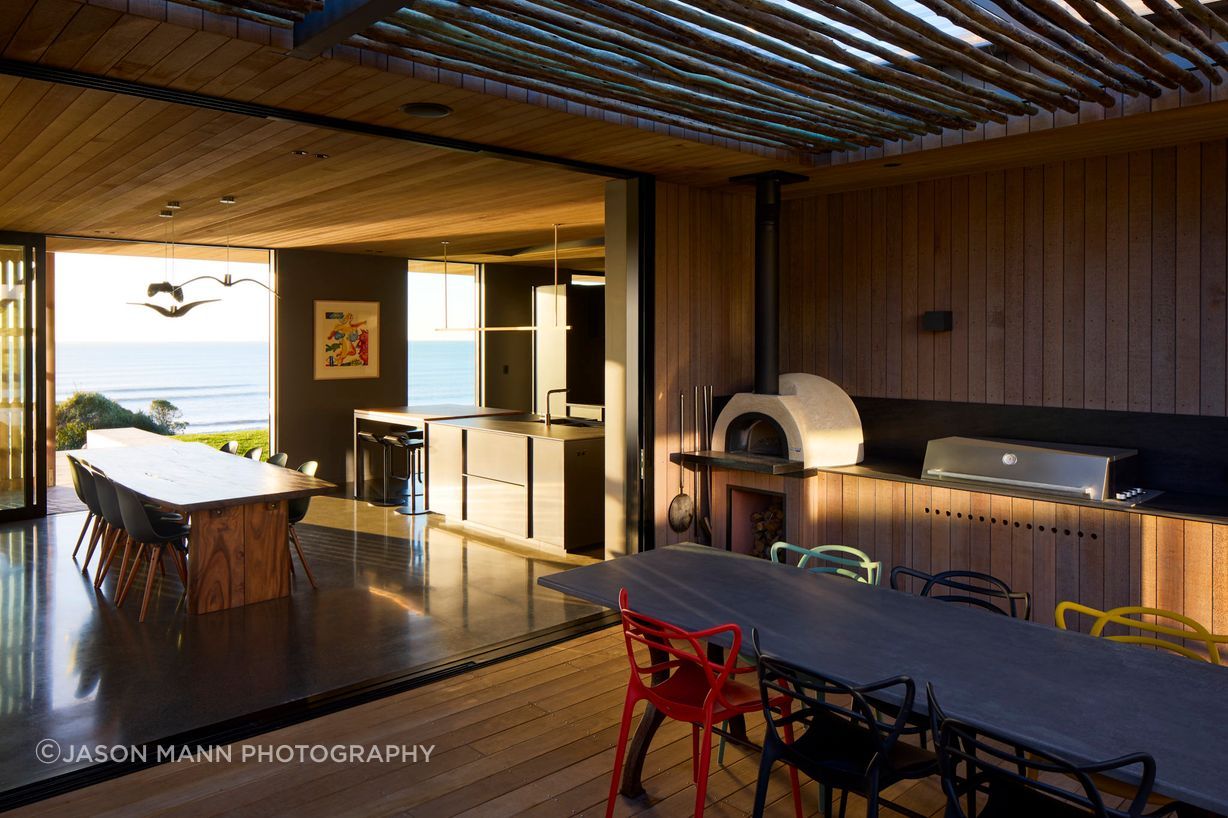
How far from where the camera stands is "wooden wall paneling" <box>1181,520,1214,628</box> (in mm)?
3717

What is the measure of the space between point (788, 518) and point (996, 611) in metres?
2.25

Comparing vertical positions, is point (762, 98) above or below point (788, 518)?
above

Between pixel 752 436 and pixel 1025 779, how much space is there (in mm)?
3595

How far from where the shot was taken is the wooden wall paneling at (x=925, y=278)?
5.24 m

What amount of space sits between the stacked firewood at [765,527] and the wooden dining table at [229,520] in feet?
8.69

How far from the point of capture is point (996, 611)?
2.93 m

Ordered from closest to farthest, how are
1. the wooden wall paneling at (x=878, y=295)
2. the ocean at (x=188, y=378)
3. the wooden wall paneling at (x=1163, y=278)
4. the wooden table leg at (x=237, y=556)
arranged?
the wooden wall paneling at (x=1163, y=278) → the wooden table leg at (x=237, y=556) → the wooden wall paneling at (x=878, y=295) → the ocean at (x=188, y=378)

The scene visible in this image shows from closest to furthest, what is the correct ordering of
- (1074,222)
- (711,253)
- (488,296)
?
(1074,222), (711,253), (488,296)

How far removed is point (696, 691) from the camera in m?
2.79

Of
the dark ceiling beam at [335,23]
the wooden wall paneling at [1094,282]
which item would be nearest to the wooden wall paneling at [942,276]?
the wooden wall paneling at [1094,282]

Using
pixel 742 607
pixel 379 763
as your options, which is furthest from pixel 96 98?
pixel 742 607

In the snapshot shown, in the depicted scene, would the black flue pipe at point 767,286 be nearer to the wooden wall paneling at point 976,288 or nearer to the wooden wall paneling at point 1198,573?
the wooden wall paneling at point 976,288

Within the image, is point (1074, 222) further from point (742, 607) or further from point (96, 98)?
point (96, 98)

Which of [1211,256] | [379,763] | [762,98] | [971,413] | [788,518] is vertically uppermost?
[762,98]
